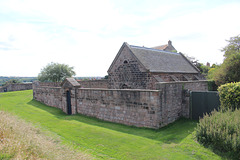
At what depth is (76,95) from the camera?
49.7ft

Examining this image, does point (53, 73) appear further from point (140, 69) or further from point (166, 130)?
point (166, 130)

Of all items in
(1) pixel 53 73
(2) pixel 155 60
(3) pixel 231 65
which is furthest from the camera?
(1) pixel 53 73

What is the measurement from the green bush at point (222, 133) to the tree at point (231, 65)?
12178 millimetres

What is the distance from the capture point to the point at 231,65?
698 inches

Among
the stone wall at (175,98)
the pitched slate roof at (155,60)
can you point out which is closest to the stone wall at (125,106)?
the stone wall at (175,98)

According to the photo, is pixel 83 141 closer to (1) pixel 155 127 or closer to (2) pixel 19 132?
(2) pixel 19 132

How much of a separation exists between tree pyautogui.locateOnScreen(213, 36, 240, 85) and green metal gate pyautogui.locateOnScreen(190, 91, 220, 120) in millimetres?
8677

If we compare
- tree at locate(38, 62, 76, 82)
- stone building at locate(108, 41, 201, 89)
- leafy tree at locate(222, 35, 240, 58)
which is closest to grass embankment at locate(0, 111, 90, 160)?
stone building at locate(108, 41, 201, 89)

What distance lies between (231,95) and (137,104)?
5.18 metres

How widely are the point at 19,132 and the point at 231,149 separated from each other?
8.26 metres

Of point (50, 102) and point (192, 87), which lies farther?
point (50, 102)

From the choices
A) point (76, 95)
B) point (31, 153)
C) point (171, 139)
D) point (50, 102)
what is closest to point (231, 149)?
point (171, 139)

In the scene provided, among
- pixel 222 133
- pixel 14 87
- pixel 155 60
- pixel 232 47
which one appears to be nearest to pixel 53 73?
pixel 14 87

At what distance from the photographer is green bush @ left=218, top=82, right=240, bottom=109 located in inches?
345
